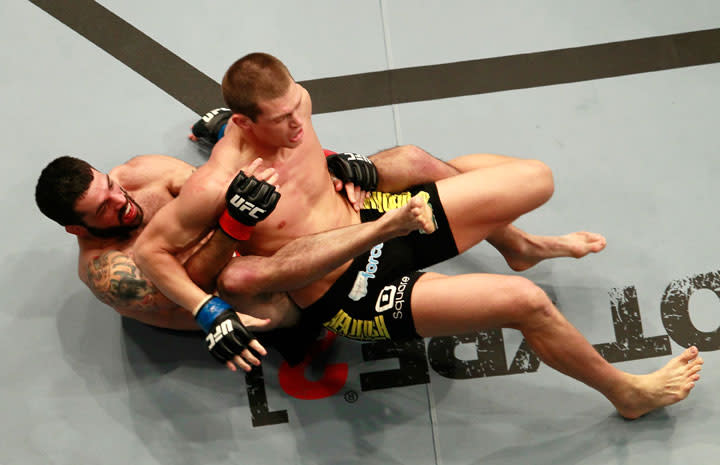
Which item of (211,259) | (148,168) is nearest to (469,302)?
(211,259)

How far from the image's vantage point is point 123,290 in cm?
293

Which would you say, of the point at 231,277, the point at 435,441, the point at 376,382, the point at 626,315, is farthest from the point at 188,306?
the point at 626,315

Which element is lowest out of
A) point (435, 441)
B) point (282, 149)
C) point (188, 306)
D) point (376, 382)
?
point (435, 441)

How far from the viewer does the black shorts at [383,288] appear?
283 cm

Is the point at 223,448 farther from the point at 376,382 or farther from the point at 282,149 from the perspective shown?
the point at 282,149

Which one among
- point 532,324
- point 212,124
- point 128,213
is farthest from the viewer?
point 212,124

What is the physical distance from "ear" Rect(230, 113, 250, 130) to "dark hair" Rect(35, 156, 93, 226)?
25.2 inches

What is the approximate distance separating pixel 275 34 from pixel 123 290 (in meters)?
1.39

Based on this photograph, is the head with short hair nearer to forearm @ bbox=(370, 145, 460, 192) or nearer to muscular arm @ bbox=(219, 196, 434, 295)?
muscular arm @ bbox=(219, 196, 434, 295)

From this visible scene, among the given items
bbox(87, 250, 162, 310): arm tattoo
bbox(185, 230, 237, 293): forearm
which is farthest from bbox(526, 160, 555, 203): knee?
bbox(87, 250, 162, 310): arm tattoo

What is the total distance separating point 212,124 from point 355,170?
722mm

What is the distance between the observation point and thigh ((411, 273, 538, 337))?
273 centimetres

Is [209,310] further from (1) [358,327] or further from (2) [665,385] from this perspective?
(2) [665,385]

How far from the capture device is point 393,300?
282cm
